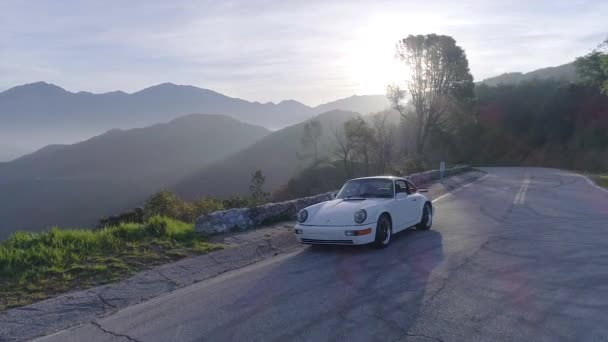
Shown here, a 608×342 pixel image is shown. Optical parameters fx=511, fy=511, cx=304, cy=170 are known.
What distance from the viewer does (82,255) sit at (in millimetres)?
8031

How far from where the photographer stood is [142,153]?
118 meters

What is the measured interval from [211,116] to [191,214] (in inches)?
5584

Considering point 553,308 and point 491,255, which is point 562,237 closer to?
point 491,255

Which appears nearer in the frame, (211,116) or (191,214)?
(191,214)

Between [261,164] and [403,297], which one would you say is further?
[261,164]

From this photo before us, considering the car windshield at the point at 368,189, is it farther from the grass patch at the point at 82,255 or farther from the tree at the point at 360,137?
the tree at the point at 360,137

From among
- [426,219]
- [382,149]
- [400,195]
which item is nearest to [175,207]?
[400,195]

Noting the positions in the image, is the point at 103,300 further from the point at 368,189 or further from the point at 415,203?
the point at 415,203

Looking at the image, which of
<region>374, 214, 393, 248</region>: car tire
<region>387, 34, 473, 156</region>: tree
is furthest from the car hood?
<region>387, 34, 473, 156</region>: tree

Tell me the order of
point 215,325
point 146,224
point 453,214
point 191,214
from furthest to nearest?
point 453,214, point 191,214, point 146,224, point 215,325

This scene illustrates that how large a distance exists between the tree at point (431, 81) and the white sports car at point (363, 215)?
106 feet

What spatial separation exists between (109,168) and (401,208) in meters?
106

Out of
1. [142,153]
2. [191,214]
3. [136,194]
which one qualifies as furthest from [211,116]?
[191,214]

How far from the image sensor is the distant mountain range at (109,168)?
57156mm
